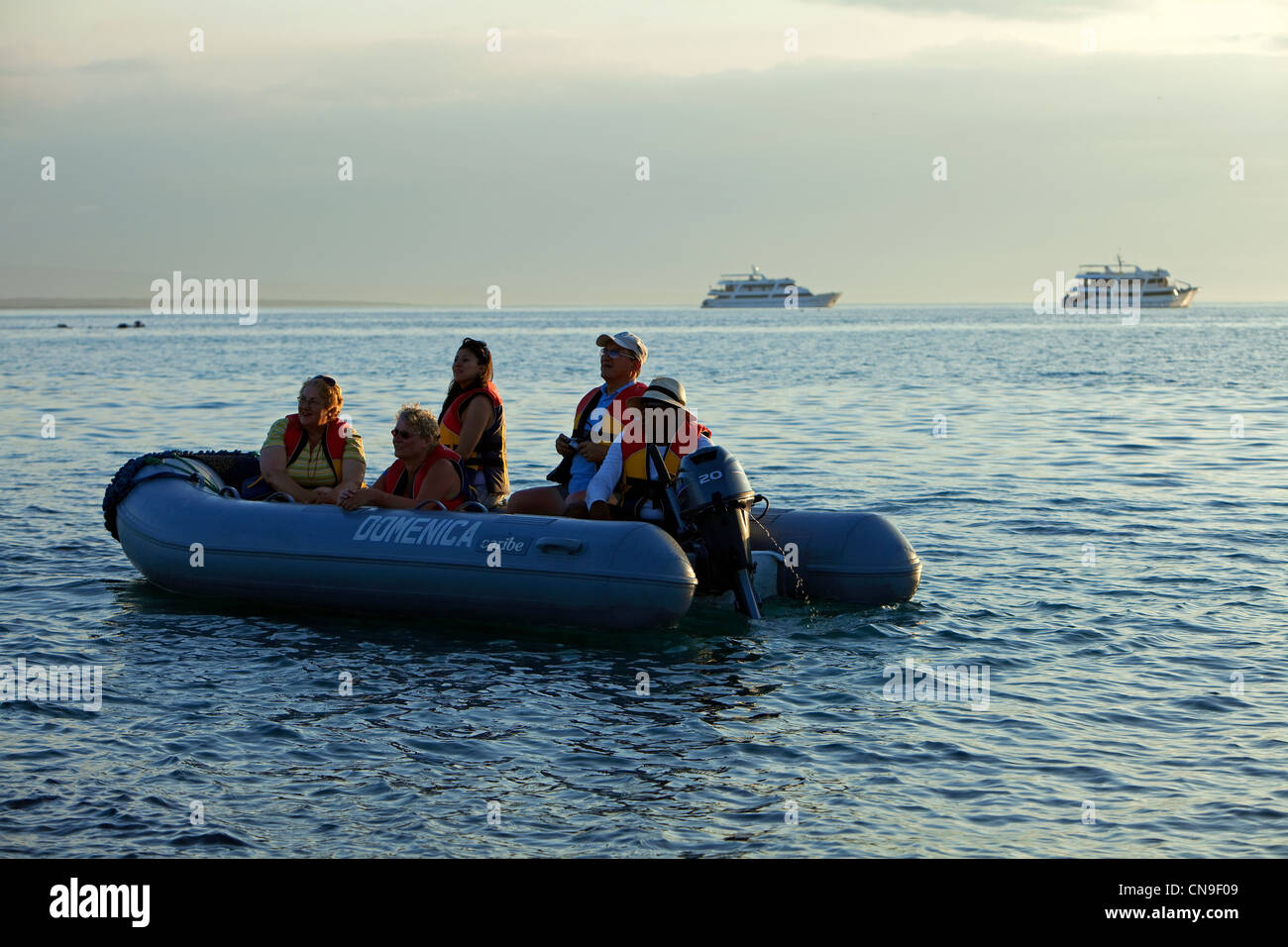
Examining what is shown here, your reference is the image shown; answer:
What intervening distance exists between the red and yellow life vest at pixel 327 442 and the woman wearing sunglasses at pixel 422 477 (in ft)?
1.40

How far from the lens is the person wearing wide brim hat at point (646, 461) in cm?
742

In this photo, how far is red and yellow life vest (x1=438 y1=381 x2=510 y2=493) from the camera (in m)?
8.09

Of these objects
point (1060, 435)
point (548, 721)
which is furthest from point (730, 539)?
point (1060, 435)

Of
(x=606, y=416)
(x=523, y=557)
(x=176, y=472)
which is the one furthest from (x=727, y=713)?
(x=176, y=472)

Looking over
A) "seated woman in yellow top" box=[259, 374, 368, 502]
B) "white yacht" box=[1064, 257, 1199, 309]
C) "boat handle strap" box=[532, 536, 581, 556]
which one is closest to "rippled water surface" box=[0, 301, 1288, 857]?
"boat handle strap" box=[532, 536, 581, 556]

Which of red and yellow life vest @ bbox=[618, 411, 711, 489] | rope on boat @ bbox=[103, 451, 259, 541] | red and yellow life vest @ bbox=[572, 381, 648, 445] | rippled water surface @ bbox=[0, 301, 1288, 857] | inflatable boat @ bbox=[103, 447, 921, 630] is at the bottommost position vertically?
rippled water surface @ bbox=[0, 301, 1288, 857]

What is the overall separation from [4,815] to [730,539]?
152 inches

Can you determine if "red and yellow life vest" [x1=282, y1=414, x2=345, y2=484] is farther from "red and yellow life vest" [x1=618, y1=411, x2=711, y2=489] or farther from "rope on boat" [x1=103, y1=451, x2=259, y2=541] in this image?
"red and yellow life vest" [x1=618, y1=411, x2=711, y2=489]

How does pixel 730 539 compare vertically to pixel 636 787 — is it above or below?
above

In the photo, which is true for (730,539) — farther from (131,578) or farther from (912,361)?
(912,361)

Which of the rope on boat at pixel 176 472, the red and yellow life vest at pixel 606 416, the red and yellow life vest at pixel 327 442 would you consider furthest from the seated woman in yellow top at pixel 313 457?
the red and yellow life vest at pixel 606 416

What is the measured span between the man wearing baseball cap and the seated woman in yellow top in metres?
1.10

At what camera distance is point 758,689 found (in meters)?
6.49

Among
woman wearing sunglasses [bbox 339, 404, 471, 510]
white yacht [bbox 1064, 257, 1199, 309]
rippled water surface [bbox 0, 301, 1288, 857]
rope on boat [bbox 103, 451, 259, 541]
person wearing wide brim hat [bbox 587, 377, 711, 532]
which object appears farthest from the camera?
white yacht [bbox 1064, 257, 1199, 309]
